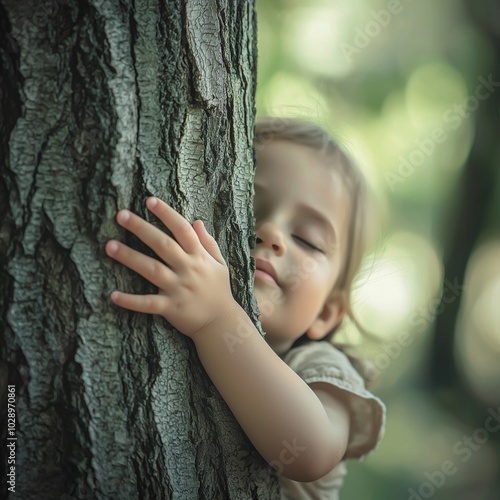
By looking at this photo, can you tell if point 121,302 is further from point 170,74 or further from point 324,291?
point 324,291

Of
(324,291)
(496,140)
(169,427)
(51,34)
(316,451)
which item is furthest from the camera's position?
(496,140)

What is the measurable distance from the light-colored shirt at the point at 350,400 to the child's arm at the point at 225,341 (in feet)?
0.65

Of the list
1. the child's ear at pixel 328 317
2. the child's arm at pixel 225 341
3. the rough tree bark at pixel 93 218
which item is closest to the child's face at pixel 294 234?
the child's ear at pixel 328 317

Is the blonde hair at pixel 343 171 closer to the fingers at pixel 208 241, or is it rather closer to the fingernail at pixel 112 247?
the fingers at pixel 208 241

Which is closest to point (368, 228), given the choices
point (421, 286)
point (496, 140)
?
point (496, 140)

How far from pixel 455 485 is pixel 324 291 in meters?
2.63

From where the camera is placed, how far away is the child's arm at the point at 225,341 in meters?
1.00

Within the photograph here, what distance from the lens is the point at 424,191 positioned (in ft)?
12.6

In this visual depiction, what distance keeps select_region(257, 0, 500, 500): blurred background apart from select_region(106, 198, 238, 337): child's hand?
6.42ft

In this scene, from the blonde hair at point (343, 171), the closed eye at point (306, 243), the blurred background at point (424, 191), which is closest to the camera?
the closed eye at point (306, 243)

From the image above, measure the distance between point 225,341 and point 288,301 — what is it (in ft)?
1.57

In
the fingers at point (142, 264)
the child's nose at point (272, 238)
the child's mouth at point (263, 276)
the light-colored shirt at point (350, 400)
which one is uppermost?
the child's nose at point (272, 238)

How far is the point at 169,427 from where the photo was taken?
104 centimetres

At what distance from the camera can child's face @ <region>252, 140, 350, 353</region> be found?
4.94 feet
